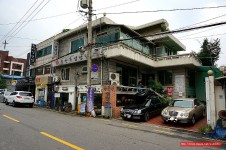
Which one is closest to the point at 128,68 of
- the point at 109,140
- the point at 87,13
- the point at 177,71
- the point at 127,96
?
the point at 127,96

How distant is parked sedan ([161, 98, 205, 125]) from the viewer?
441 inches

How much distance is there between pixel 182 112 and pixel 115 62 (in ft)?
28.1

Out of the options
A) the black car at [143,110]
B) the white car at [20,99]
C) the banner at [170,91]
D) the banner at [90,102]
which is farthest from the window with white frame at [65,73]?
the banner at [170,91]

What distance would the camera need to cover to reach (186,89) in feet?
66.4

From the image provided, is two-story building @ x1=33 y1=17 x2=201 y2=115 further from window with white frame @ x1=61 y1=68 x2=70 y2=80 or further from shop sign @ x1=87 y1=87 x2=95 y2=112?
shop sign @ x1=87 y1=87 x2=95 y2=112

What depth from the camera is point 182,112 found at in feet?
37.2

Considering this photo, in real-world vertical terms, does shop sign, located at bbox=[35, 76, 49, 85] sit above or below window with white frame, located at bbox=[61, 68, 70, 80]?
below

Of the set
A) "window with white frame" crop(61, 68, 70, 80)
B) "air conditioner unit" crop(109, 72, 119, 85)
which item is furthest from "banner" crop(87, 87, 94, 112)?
"window with white frame" crop(61, 68, 70, 80)

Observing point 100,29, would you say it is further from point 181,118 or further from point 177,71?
point 181,118

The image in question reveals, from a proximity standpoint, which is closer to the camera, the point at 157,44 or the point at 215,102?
the point at 215,102

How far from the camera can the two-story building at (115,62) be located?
17.3m

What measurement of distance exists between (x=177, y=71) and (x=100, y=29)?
31.6ft

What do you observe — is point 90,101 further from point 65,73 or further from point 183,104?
point 65,73

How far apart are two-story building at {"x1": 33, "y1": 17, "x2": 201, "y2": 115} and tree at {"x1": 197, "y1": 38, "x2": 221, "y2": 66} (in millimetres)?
3714
